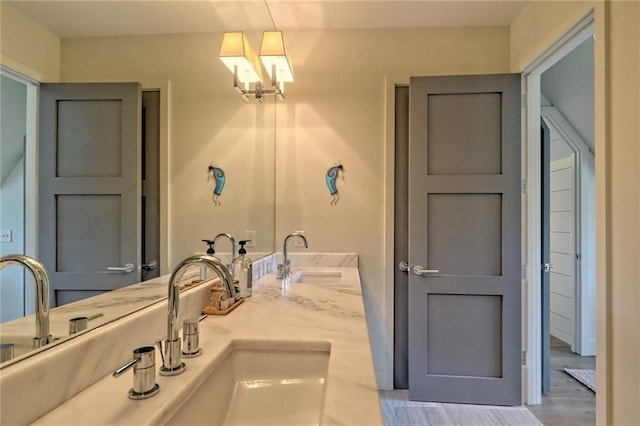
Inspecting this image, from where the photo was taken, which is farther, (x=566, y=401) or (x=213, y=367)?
(x=566, y=401)

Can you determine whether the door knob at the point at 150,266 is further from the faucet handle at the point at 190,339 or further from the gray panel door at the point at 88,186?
the faucet handle at the point at 190,339

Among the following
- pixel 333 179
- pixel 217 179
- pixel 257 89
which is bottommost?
pixel 217 179

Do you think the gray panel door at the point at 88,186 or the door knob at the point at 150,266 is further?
the door knob at the point at 150,266

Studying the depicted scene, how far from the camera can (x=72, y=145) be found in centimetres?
68

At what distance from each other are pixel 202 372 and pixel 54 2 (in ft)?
2.69

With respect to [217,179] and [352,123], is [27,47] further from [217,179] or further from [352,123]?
[352,123]

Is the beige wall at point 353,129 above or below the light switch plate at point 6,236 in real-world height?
above

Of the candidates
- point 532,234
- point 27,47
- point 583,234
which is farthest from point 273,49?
point 583,234

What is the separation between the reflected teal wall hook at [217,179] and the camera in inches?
55.6

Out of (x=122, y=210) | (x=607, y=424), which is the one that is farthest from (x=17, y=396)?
(x=607, y=424)

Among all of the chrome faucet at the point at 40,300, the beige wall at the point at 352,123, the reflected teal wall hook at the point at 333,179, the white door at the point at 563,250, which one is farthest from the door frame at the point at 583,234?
the chrome faucet at the point at 40,300

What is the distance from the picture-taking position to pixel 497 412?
2.08 meters

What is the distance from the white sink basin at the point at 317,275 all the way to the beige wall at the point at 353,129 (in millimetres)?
218

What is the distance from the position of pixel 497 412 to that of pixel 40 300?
8.20ft
